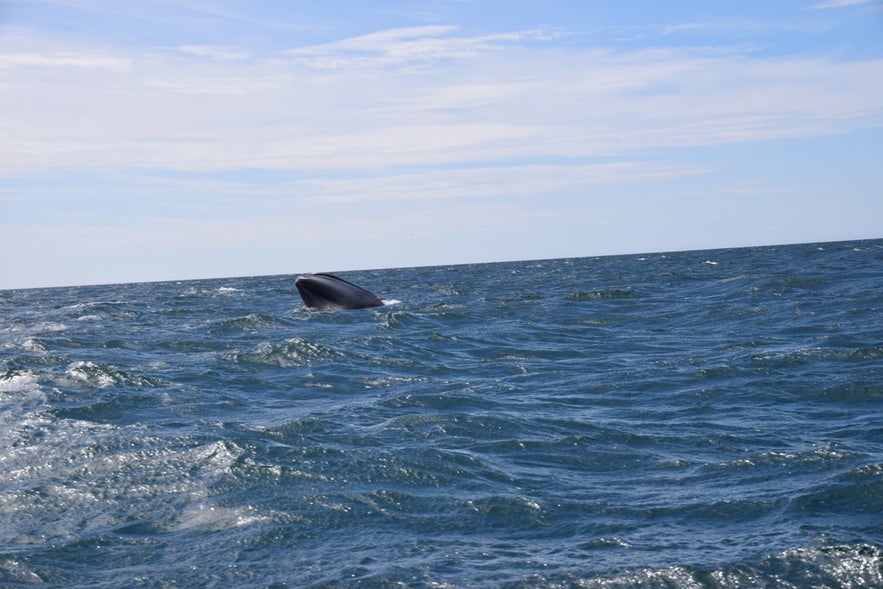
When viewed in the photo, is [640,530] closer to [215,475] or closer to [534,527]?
[534,527]

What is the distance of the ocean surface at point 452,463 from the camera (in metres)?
6.99

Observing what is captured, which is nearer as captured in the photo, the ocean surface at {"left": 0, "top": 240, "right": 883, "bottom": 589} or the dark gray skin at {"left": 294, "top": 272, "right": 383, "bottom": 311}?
the ocean surface at {"left": 0, "top": 240, "right": 883, "bottom": 589}

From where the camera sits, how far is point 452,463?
9.84 meters

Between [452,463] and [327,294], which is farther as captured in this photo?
[327,294]

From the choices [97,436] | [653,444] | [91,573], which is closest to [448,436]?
[653,444]

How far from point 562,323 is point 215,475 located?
16083mm

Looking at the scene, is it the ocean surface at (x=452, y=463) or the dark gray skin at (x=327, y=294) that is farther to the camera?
the dark gray skin at (x=327, y=294)

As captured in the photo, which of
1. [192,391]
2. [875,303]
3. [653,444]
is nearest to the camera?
[653,444]

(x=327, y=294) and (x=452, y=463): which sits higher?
(x=327, y=294)

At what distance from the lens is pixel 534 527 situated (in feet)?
25.6

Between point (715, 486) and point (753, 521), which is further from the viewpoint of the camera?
point (715, 486)

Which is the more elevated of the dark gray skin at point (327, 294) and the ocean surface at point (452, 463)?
the dark gray skin at point (327, 294)

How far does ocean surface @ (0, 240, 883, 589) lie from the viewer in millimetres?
6992

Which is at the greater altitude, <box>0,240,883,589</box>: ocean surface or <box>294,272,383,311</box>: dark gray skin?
<box>294,272,383,311</box>: dark gray skin
